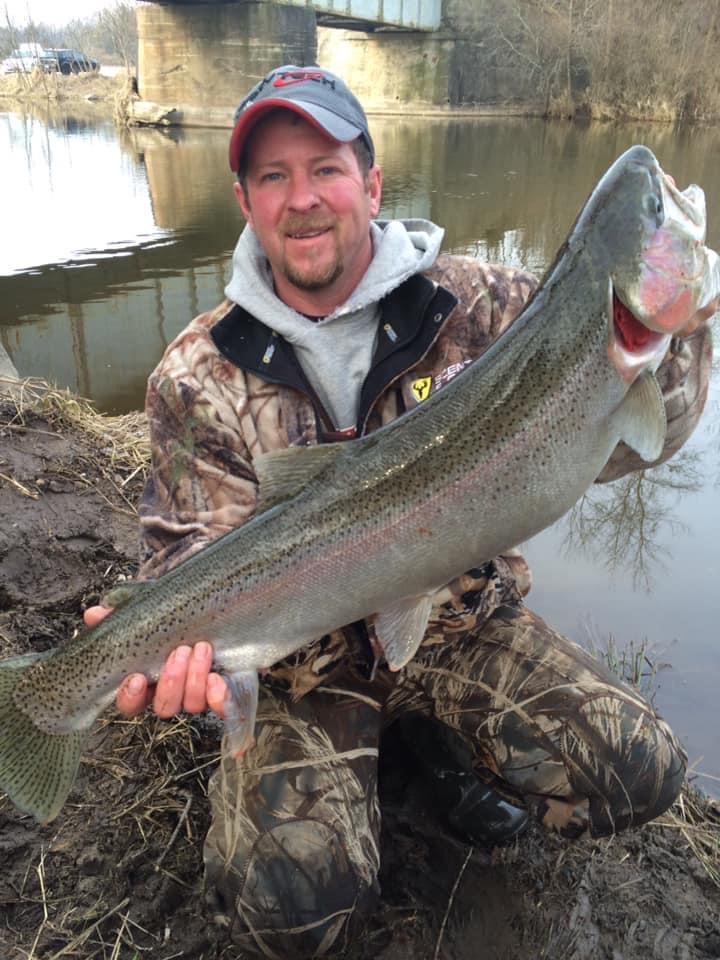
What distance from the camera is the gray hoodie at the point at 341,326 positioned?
127 inches

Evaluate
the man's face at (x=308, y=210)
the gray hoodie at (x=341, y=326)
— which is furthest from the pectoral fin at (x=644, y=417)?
the man's face at (x=308, y=210)

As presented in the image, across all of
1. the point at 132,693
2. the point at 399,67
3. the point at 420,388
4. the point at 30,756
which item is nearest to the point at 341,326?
the point at 420,388

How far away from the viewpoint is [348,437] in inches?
126

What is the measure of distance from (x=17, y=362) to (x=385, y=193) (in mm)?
13622

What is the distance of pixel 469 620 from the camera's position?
10.9ft

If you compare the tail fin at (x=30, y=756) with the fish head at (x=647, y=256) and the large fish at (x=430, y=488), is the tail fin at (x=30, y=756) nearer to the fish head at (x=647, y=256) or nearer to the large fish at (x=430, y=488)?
the large fish at (x=430, y=488)

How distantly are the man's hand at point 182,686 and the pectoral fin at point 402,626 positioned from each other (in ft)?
1.94

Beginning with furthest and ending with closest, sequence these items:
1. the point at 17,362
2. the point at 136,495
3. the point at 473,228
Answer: the point at 473,228, the point at 17,362, the point at 136,495

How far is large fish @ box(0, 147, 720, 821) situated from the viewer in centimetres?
248

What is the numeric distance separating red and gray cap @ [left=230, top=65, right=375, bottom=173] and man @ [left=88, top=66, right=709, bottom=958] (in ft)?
0.04

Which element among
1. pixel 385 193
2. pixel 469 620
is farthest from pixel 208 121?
pixel 469 620

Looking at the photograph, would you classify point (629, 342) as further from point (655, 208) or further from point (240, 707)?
point (240, 707)

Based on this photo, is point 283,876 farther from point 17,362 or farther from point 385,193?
point 385,193

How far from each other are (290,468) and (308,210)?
1211 millimetres
